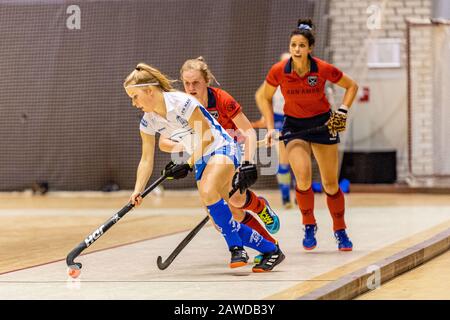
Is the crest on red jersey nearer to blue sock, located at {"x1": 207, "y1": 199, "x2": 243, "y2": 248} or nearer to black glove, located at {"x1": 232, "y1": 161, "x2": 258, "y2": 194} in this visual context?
black glove, located at {"x1": 232, "y1": 161, "x2": 258, "y2": 194}

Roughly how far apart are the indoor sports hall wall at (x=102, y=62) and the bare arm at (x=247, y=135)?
26.5 ft

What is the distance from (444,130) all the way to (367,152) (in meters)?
1.15

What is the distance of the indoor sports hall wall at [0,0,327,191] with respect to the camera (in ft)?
48.5

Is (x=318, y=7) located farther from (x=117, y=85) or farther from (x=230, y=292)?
(x=230, y=292)

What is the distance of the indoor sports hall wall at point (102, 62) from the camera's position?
582 inches

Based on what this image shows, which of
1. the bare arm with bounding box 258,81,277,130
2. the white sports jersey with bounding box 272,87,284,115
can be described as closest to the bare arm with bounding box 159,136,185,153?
the bare arm with bounding box 258,81,277,130

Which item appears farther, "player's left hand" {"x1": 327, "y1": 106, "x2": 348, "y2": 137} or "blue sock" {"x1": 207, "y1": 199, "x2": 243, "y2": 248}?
"player's left hand" {"x1": 327, "y1": 106, "x2": 348, "y2": 137}

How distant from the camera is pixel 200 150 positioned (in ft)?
19.4

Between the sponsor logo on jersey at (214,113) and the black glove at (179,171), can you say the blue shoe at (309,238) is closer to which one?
the sponsor logo on jersey at (214,113)

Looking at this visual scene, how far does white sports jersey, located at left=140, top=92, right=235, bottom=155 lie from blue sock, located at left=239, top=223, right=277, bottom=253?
52 cm

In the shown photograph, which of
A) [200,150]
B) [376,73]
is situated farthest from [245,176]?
[376,73]

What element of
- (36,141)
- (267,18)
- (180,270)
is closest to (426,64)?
(267,18)

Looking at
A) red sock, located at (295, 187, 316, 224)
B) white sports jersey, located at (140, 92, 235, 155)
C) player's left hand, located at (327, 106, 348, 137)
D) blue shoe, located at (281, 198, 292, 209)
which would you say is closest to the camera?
white sports jersey, located at (140, 92, 235, 155)
